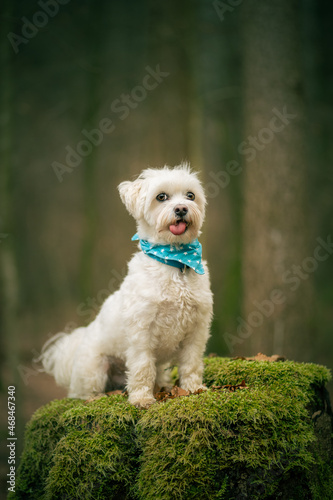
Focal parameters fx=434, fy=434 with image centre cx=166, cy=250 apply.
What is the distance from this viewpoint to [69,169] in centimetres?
888

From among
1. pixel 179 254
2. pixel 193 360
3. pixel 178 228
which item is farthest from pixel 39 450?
pixel 178 228

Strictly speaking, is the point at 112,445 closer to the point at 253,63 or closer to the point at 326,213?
the point at 253,63

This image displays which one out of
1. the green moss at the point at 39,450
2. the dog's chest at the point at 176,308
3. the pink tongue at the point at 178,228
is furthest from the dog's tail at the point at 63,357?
the pink tongue at the point at 178,228

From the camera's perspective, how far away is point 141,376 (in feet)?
10.8

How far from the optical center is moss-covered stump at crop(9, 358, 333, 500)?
107 inches

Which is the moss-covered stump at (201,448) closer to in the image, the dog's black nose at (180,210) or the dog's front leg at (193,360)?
the dog's front leg at (193,360)

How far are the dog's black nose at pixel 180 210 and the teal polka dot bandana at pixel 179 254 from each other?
319mm

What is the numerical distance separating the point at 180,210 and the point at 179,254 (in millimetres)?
370

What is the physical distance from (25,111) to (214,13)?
4306 millimetres

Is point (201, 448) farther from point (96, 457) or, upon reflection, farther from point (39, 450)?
point (39, 450)

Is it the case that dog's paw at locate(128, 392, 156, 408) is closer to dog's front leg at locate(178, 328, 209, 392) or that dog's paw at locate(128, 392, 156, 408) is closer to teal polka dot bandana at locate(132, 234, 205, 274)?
dog's front leg at locate(178, 328, 209, 392)

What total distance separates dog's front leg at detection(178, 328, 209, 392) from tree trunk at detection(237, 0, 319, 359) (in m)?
2.36

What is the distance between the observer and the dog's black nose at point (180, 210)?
317cm

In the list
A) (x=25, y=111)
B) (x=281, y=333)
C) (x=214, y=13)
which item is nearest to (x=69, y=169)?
(x=25, y=111)
